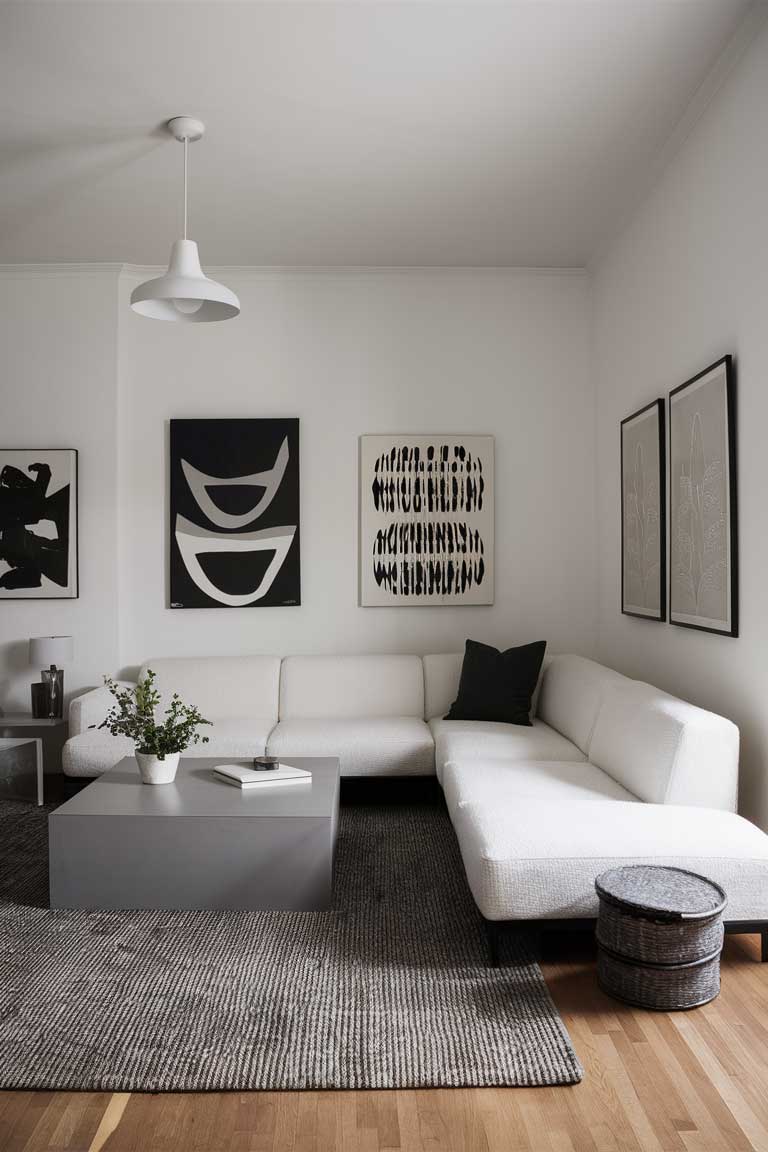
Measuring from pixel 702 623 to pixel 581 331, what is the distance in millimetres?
2406

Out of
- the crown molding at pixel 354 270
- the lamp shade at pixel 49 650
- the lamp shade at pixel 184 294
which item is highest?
the crown molding at pixel 354 270

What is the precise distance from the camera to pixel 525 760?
12.4 ft

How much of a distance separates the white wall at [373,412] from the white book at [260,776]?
174 centimetres

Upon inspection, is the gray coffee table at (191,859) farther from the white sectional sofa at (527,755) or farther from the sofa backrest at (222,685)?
the sofa backrest at (222,685)

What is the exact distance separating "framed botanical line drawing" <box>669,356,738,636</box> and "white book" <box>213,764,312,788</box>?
1716 millimetres

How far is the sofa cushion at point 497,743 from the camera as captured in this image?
385 centimetres

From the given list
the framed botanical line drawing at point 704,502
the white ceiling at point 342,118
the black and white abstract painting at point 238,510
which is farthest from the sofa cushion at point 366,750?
the white ceiling at point 342,118

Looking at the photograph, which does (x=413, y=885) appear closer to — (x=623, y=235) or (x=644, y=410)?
(x=644, y=410)

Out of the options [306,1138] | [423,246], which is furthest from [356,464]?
[306,1138]

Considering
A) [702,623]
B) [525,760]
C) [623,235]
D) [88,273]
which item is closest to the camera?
[702,623]

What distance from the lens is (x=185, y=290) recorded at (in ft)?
10.7

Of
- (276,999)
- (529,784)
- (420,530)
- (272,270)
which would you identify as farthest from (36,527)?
(276,999)

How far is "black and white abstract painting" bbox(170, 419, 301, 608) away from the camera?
5.18 m

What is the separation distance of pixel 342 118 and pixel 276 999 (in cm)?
313
